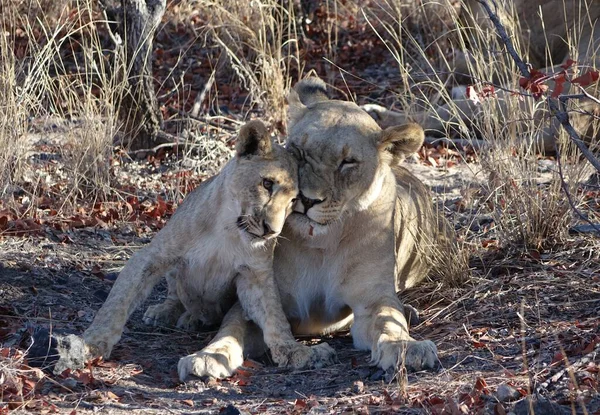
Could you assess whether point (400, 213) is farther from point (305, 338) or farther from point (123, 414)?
point (123, 414)

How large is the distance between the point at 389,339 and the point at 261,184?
2.86ft

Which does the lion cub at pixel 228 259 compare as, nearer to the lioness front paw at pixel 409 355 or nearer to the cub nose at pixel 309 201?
the cub nose at pixel 309 201

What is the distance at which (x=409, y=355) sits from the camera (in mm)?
4156

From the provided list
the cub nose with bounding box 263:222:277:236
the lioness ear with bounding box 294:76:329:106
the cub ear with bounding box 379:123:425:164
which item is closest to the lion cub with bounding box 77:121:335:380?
the cub nose with bounding box 263:222:277:236

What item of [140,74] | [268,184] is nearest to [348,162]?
[268,184]

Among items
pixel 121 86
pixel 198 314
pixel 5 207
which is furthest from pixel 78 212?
pixel 198 314

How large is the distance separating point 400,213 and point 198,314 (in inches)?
47.1

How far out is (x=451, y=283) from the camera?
5.34m

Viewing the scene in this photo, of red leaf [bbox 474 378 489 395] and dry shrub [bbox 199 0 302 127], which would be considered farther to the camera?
dry shrub [bbox 199 0 302 127]

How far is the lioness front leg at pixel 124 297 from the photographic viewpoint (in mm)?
4254

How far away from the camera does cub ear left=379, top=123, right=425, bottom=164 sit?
14.8 feet

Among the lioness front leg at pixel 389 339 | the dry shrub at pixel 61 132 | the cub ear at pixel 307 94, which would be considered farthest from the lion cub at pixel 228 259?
the dry shrub at pixel 61 132

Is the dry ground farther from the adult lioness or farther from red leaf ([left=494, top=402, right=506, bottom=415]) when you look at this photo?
the adult lioness

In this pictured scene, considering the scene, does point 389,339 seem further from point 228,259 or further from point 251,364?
point 228,259
